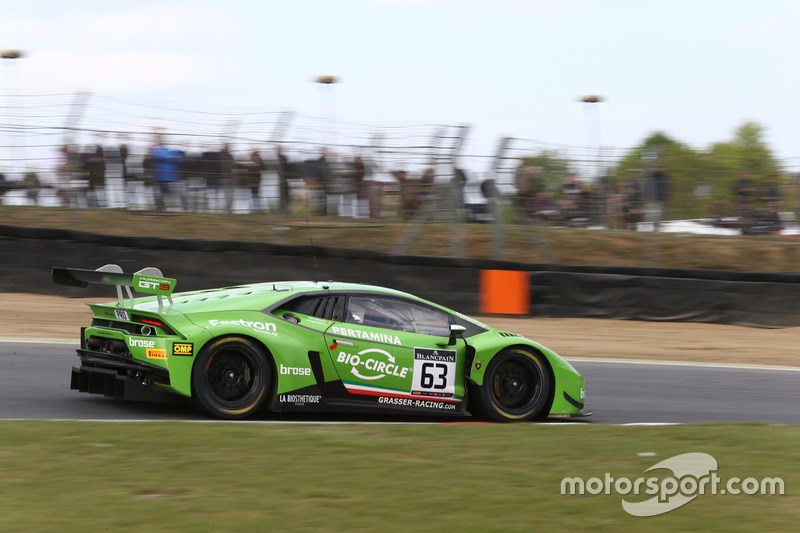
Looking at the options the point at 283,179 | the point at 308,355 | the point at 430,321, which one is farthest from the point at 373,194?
the point at 308,355

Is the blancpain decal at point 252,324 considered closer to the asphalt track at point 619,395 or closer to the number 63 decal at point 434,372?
the asphalt track at point 619,395

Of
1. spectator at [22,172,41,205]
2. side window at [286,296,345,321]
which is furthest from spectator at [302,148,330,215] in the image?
side window at [286,296,345,321]

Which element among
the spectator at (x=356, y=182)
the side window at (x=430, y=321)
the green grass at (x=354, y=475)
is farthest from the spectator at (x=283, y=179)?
the green grass at (x=354, y=475)

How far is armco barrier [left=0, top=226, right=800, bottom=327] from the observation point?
1404cm

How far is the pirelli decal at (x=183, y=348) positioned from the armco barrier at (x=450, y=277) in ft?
23.8

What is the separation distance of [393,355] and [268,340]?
40.6 inches

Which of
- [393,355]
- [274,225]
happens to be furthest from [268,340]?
[274,225]

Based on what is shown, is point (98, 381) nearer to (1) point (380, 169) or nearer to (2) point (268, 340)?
(2) point (268, 340)

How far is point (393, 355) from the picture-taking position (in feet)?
24.5

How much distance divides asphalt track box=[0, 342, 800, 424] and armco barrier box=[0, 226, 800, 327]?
3.04 metres

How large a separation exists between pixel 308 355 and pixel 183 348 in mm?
951

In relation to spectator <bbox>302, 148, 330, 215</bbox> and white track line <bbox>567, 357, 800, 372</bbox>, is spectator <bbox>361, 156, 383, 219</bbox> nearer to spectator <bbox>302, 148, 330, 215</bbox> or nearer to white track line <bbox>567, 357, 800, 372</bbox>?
spectator <bbox>302, 148, 330, 215</bbox>

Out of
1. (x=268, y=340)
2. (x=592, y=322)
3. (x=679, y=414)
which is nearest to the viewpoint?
(x=268, y=340)

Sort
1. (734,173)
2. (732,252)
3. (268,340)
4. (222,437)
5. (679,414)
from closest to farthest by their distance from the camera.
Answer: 1. (222,437)
2. (268,340)
3. (679,414)
4. (734,173)
5. (732,252)
